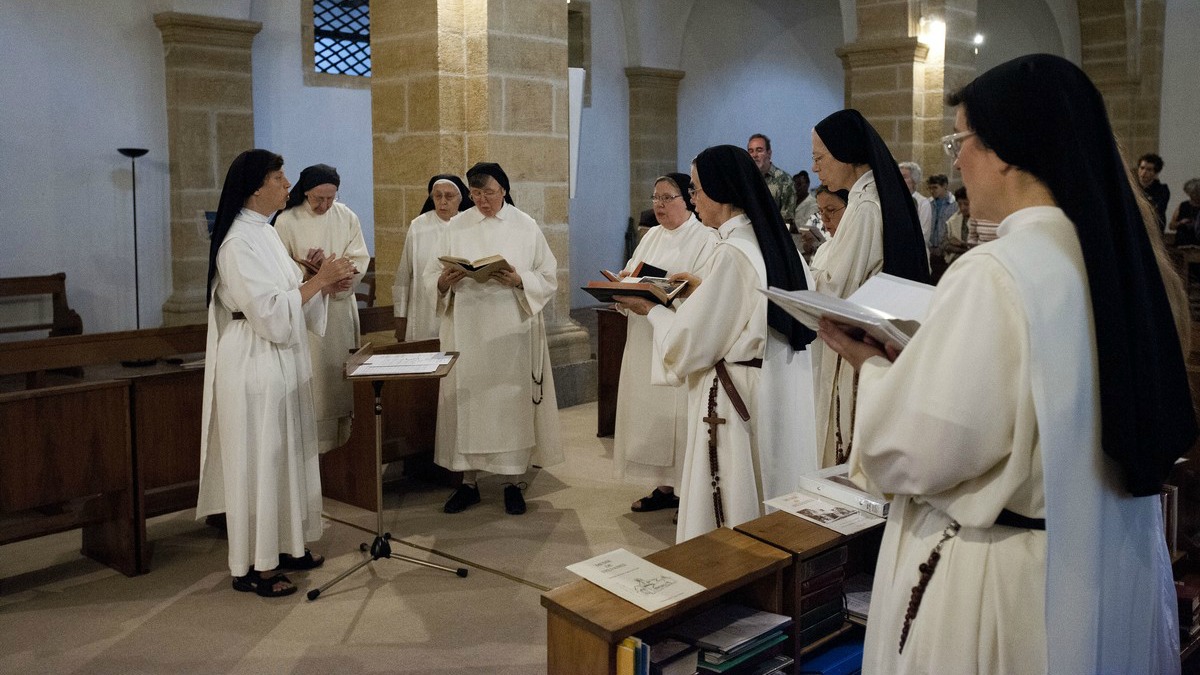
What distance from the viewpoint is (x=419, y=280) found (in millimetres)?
6117

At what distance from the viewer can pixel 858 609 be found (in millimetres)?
3074

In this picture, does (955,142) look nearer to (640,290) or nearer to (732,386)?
(732,386)

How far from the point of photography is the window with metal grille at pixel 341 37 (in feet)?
38.1

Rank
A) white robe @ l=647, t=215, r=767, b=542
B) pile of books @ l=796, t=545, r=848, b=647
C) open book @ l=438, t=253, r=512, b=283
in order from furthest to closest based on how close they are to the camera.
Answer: open book @ l=438, t=253, r=512, b=283 → white robe @ l=647, t=215, r=767, b=542 → pile of books @ l=796, t=545, r=848, b=647

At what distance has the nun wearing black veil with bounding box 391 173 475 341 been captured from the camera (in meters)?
6.00

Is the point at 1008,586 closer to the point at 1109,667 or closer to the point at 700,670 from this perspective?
the point at 1109,667

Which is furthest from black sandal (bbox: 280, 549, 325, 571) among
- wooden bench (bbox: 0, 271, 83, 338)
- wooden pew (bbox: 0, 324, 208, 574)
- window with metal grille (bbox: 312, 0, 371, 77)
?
window with metal grille (bbox: 312, 0, 371, 77)

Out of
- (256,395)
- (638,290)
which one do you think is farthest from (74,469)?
(638,290)

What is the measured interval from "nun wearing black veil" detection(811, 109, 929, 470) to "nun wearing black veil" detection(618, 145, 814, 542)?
576mm

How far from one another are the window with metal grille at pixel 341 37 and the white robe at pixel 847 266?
8.35m

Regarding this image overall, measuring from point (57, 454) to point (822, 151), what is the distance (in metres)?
3.38

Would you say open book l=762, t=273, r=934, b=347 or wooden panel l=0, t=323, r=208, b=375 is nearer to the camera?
open book l=762, t=273, r=934, b=347

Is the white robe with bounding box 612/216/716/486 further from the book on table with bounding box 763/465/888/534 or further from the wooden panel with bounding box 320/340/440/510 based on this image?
the book on table with bounding box 763/465/888/534

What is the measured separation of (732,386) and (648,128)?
11.8 m
